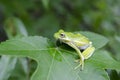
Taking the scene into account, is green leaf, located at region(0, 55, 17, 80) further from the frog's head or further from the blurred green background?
the blurred green background

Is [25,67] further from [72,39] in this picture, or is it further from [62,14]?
[62,14]

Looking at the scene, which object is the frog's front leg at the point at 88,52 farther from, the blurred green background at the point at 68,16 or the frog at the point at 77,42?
the blurred green background at the point at 68,16

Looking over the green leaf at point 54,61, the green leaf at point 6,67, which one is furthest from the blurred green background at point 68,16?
Answer: the green leaf at point 54,61

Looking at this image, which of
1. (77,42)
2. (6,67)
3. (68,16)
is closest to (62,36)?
(77,42)

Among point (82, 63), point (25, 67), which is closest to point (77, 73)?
point (82, 63)

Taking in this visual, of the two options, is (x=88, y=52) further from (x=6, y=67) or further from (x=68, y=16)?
(x=68, y=16)

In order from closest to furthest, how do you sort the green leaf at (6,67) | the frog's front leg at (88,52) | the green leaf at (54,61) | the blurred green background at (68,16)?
1. the green leaf at (54,61)
2. the frog's front leg at (88,52)
3. the green leaf at (6,67)
4. the blurred green background at (68,16)
